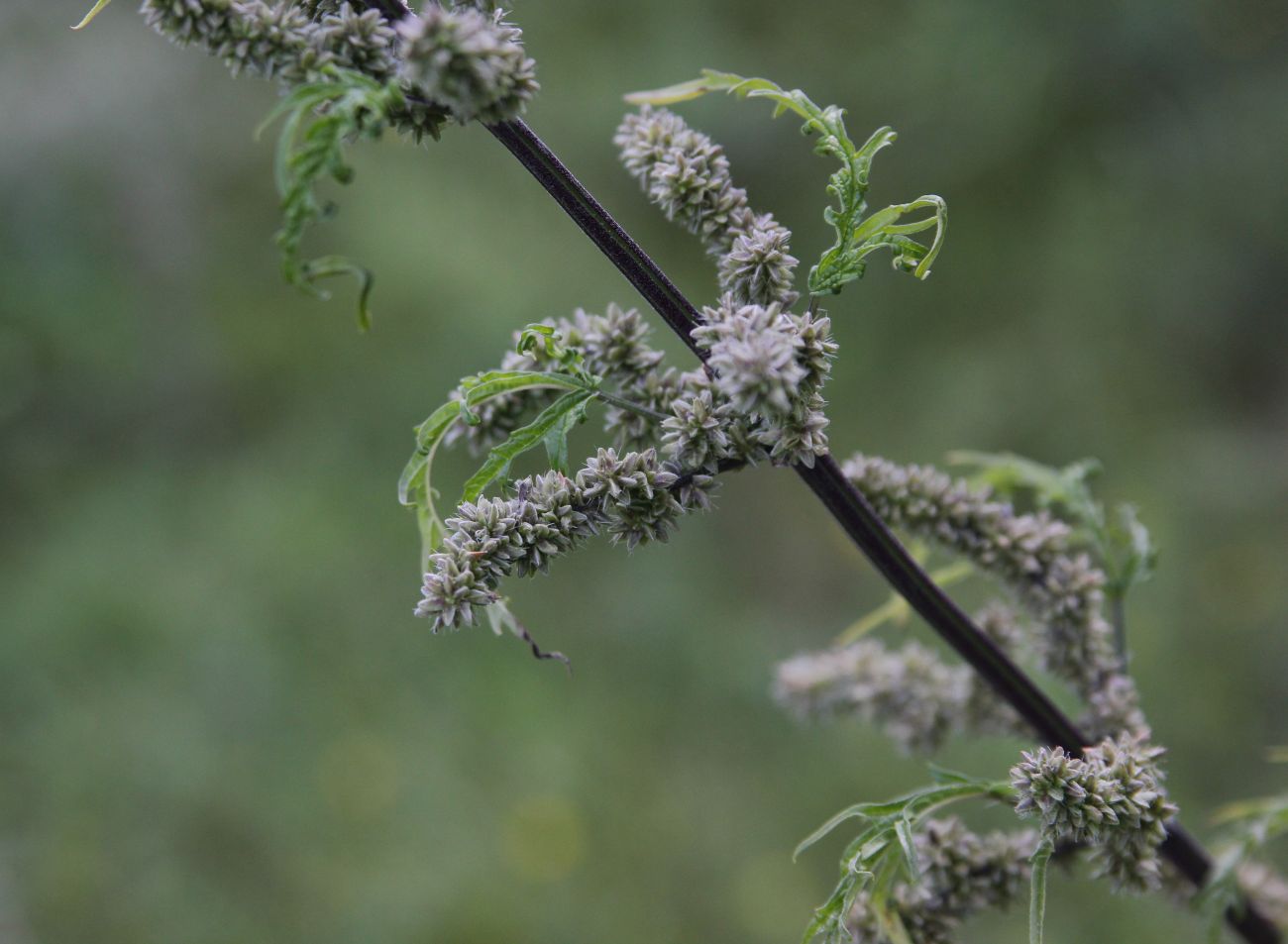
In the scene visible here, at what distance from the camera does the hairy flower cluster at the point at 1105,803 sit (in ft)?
2.29

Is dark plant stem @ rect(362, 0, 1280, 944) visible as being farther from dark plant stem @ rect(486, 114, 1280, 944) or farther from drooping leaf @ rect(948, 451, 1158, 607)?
drooping leaf @ rect(948, 451, 1158, 607)

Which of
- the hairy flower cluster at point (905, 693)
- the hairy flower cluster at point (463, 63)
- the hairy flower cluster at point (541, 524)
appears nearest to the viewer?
the hairy flower cluster at point (463, 63)

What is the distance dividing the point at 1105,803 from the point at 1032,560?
0.23m

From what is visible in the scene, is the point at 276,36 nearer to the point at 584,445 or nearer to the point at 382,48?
the point at 382,48

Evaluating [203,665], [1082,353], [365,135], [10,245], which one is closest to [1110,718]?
[365,135]

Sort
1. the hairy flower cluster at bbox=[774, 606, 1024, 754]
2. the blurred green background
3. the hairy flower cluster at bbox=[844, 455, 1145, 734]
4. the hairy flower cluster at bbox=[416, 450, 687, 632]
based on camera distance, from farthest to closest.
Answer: the blurred green background
the hairy flower cluster at bbox=[774, 606, 1024, 754]
the hairy flower cluster at bbox=[844, 455, 1145, 734]
the hairy flower cluster at bbox=[416, 450, 687, 632]

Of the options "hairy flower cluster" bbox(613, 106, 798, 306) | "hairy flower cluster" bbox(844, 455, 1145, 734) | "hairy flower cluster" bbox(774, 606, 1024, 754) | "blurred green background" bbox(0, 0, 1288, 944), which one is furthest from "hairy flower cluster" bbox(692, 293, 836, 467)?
"blurred green background" bbox(0, 0, 1288, 944)

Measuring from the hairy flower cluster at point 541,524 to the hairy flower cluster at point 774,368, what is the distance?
0.26ft

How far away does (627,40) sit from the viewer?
2.84 metres

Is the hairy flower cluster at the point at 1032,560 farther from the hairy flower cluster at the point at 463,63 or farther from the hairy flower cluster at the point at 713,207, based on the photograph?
the hairy flower cluster at the point at 463,63

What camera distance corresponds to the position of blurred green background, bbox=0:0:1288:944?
89.8 inches

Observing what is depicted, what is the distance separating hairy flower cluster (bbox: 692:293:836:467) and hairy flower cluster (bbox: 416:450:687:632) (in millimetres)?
78

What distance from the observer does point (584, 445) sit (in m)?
2.48

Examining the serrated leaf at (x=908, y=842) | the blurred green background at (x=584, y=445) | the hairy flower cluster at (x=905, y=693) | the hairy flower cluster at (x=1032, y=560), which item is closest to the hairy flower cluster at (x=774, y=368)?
the hairy flower cluster at (x=1032, y=560)
